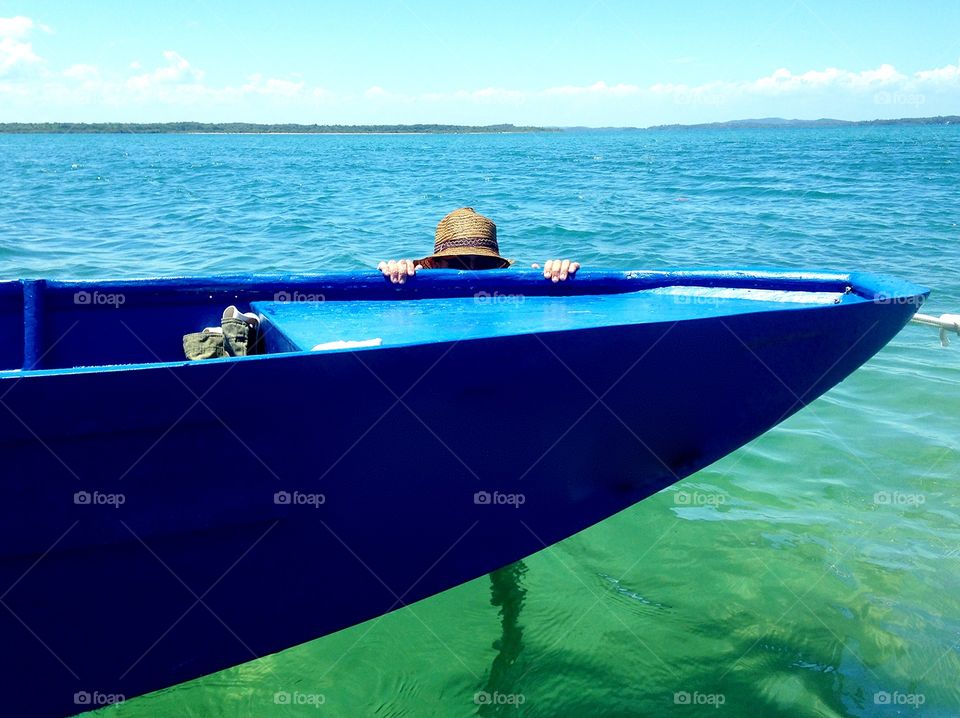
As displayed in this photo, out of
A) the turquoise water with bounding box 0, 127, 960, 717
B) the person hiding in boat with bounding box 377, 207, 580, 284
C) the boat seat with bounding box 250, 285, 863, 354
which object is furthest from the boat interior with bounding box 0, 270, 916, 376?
the turquoise water with bounding box 0, 127, 960, 717

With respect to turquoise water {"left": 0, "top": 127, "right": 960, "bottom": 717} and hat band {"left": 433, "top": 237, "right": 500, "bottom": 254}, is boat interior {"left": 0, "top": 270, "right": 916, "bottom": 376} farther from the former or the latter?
turquoise water {"left": 0, "top": 127, "right": 960, "bottom": 717}

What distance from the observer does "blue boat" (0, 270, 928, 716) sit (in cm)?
230

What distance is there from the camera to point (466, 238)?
164 inches

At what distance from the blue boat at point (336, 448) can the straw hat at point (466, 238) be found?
794mm

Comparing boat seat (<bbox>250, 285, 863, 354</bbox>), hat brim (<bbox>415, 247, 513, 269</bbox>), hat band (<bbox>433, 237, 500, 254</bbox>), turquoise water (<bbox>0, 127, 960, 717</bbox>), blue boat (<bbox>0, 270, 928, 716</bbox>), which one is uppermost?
hat band (<bbox>433, 237, 500, 254</bbox>)

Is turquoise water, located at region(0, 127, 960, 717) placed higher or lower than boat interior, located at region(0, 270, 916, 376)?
Result: lower

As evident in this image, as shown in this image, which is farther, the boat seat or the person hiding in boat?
the person hiding in boat

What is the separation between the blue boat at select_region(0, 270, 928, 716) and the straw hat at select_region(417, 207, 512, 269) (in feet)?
2.61

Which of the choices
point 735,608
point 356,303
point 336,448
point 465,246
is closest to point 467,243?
point 465,246

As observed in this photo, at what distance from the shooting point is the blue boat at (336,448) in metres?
2.30

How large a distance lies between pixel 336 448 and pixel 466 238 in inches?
75.4

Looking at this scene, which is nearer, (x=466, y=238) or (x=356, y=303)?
(x=356, y=303)

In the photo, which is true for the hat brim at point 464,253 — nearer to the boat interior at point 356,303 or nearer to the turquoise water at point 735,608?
the boat interior at point 356,303

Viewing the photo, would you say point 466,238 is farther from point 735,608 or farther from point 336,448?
point 735,608
